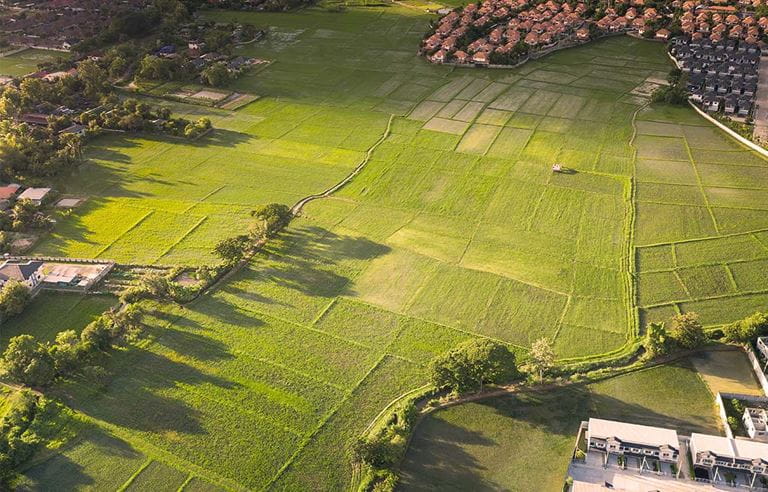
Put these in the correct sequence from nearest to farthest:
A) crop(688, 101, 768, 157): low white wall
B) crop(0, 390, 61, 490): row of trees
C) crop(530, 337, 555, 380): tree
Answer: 1. crop(0, 390, 61, 490): row of trees
2. crop(530, 337, 555, 380): tree
3. crop(688, 101, 768, 157): low white wall

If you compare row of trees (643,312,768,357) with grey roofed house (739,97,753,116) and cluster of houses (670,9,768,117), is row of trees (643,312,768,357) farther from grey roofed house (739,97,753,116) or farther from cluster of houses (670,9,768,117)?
cluster of houses (670,9,768,117)

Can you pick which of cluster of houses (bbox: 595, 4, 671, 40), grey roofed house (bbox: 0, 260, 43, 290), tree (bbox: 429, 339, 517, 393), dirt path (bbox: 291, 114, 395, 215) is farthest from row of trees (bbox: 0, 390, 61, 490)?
cluster of houses (bbox: 595, 4, 671, 40)

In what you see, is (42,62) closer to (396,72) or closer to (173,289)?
(396,72)

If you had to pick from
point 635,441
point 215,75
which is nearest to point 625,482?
point 635,441

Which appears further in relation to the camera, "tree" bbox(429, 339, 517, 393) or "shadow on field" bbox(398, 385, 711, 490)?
"tree" bbox(429, 339, 517, 393)

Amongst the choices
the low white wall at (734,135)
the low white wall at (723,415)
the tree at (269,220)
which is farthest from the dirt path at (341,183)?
the low white wall at (734,135)

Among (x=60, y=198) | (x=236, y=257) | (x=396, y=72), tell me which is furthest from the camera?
(x=396, y=72)

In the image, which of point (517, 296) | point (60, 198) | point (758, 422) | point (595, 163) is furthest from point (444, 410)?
point (60, 198)

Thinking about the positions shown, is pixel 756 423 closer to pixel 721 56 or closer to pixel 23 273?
pixel 23 273
